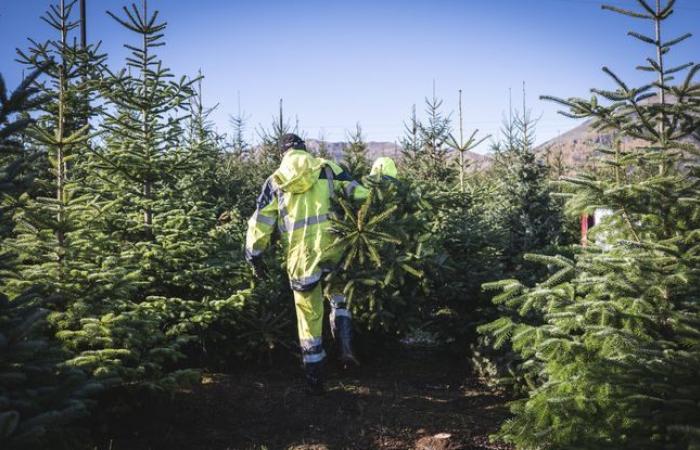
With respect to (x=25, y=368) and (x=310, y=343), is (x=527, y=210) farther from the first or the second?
(x=25, y=368)

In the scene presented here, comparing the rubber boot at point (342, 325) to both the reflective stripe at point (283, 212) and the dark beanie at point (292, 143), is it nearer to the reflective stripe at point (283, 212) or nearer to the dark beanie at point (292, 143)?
the reflective stripe at point (283, 212)

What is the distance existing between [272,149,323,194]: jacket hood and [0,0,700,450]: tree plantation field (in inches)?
14.8

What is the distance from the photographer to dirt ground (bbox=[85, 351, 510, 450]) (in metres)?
4.11

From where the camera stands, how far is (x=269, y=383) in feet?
18.3

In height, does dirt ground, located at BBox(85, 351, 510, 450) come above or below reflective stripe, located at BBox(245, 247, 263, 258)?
below

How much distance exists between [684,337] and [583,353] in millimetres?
594

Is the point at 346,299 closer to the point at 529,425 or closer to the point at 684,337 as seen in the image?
the point at 529,425

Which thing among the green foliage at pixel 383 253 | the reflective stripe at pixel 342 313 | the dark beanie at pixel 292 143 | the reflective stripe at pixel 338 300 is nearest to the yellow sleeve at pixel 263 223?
the dark beanie at pixel 292 143

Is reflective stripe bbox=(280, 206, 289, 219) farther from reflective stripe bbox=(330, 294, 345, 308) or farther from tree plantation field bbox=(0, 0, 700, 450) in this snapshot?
reflective stripe bbox=(330, 294, 345, 308)

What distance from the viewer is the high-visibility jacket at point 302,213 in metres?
5.12

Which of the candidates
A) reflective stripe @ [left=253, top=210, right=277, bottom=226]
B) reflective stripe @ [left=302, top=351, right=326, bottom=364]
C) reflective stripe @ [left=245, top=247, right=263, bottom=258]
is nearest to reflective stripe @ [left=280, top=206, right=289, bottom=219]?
reflective stripe @ [left=253, top=210, right=277, bottom=226]

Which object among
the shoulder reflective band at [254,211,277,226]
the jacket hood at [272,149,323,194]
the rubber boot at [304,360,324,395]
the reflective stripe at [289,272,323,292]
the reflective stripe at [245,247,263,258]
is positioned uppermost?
the jacket hood at [272,149,323,194]

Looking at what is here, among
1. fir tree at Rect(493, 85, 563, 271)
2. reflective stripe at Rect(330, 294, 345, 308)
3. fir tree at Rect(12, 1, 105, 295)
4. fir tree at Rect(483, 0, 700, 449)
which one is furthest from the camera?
fir tree at Rect(493, 85, 563, 271)

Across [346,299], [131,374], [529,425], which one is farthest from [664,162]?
[131,374]
